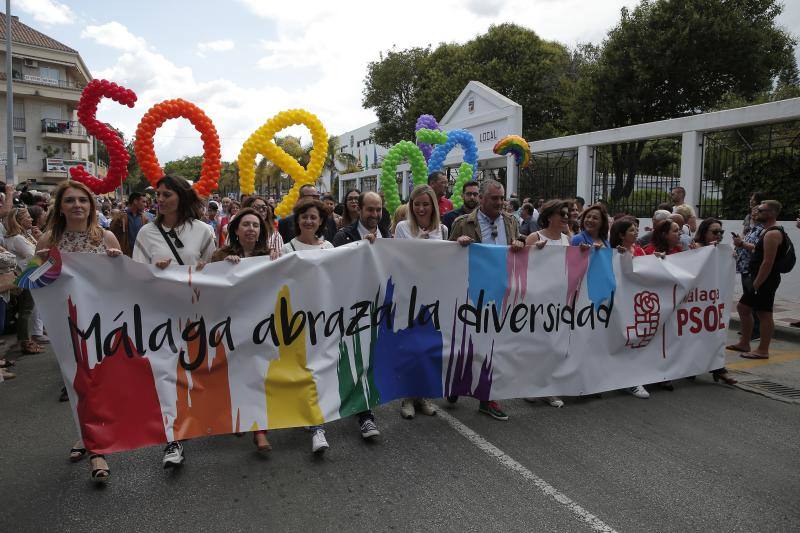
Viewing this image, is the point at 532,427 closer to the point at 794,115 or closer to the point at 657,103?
the point at 794,115

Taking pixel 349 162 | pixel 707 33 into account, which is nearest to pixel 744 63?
pixel 707 33

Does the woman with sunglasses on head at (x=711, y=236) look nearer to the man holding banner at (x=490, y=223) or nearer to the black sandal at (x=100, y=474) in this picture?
the man holding banner at (x=490, y=223)

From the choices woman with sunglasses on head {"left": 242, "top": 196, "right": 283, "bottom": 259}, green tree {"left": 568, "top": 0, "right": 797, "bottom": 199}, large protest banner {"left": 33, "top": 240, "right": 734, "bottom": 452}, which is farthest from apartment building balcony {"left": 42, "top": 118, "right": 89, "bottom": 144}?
large protest banner {"left": 33, "top": 240, "right": 734, "bottom": 452}

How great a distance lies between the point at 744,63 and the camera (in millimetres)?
22719

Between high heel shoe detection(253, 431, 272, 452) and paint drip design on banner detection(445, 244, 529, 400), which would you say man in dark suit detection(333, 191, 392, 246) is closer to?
paint drip design on banner detection(445, 244, 529, 400)

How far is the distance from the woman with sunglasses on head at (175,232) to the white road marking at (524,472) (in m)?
2.19

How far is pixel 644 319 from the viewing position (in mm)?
5199

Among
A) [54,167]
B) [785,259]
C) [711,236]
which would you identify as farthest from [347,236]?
[54,167]

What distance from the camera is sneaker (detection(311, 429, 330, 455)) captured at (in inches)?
149

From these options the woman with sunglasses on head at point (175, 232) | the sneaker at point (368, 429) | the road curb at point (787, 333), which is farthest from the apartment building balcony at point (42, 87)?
the road curb at point (787, 333)

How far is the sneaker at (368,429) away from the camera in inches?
159

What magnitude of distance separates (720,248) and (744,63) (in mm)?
21351

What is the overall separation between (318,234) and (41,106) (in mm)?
54825

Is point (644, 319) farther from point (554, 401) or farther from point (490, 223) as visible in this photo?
point (490, 223)
